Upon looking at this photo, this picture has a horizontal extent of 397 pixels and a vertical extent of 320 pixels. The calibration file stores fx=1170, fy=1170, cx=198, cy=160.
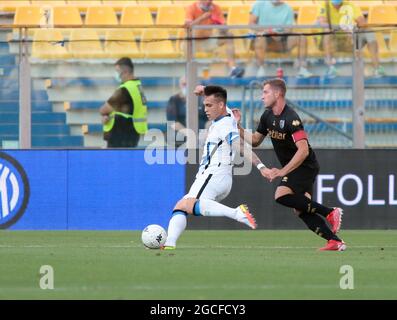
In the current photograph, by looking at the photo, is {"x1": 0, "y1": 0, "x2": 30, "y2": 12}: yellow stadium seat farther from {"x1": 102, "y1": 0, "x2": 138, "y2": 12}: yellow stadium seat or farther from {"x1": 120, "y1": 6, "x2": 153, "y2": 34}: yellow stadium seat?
{"x1": 120, "y1": 6, "x2": 153, "y2": 34}: yellow stadium seat

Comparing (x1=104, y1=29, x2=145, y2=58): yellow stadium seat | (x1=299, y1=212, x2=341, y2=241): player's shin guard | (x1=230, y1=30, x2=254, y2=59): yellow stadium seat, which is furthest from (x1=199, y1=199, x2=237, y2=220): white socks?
(x1=104, y1=29, x2=145, y2=58): yellow stadium seat

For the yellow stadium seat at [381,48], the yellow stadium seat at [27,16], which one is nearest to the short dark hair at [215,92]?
the yellow stadium seat at [381,48]

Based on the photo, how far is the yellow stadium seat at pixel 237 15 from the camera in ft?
77.4

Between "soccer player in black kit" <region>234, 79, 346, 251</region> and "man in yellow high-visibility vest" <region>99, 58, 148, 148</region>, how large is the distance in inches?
212

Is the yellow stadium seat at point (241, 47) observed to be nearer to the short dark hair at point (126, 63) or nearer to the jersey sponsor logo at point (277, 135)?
the short dark hair at point (126, 63)

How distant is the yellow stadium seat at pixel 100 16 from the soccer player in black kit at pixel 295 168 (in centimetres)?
917

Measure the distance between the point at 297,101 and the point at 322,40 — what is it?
1.09m

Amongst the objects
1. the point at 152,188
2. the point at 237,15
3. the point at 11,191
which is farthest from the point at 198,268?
the point at 237,15

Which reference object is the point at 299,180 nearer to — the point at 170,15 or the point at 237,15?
the point at 170,15
